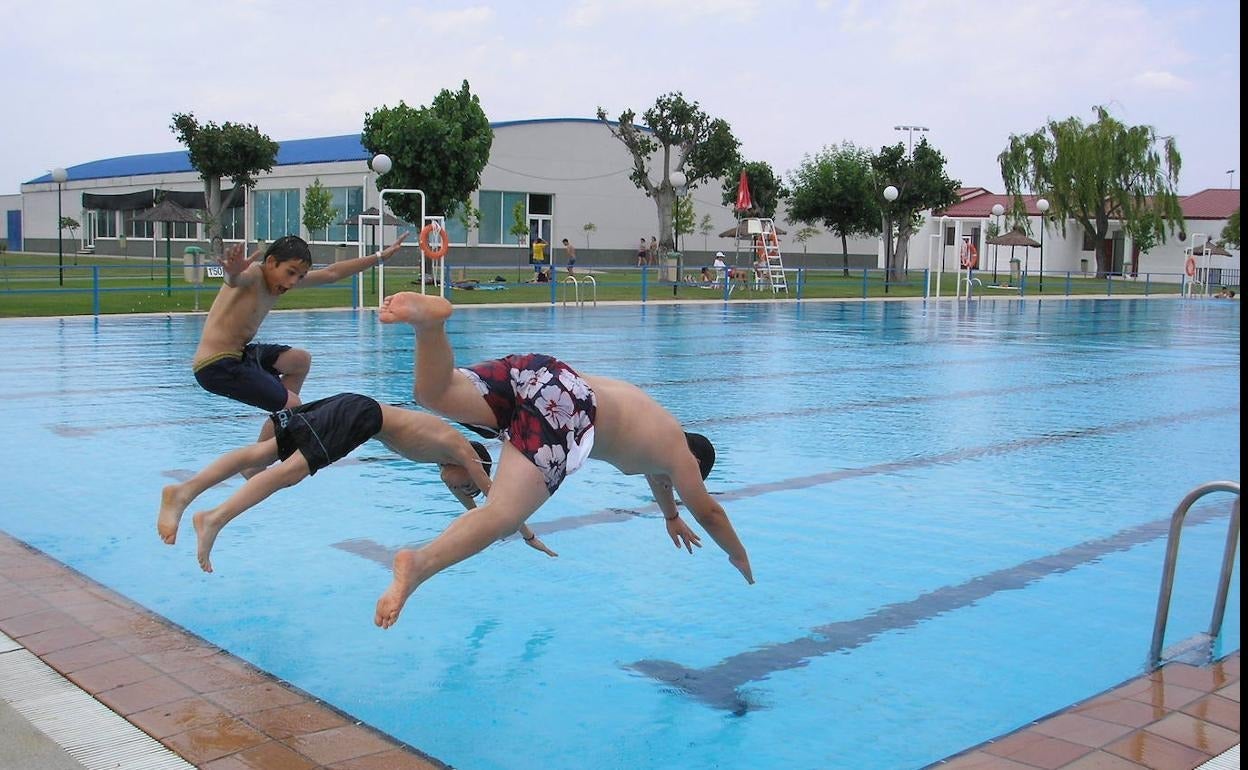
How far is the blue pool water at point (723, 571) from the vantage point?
427 cm

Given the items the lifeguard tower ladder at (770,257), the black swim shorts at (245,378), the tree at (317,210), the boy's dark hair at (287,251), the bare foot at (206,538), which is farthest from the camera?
the tree at (317,210)

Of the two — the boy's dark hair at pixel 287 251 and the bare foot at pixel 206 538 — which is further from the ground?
the boy's dark hair at pixel 287 251

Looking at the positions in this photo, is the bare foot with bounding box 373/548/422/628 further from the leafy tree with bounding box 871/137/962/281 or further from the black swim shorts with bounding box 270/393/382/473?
the leafy tree with bounding box 871/137/962/281

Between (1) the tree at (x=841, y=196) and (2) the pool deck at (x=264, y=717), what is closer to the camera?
(2) the pool deck at (x=264, y=717)

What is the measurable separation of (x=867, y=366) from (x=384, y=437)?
12.2 metres

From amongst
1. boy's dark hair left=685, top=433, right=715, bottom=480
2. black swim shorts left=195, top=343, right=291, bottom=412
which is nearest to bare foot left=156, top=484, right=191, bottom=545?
black swim shorts left=195, top=343, right=291, bottom=412

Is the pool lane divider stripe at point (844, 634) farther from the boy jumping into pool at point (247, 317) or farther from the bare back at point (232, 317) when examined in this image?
the bare back at point (232, 317)

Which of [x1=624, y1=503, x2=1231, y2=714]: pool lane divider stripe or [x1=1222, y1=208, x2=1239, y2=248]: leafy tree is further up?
[x1=1222, y1=208, x2=1239, y2=248]: leafy tree

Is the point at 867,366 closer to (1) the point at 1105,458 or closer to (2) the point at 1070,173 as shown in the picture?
(1) the point at 1105,458

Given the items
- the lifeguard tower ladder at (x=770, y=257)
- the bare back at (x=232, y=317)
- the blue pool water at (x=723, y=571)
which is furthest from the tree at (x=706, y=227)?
the bare back at (x=232, y=317)

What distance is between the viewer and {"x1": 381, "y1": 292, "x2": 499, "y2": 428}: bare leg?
3730 mm

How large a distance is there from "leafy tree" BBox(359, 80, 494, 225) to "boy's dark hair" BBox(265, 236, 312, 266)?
104ft

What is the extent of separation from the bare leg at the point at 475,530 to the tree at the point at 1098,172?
186ft

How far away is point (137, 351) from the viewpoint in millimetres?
15930
